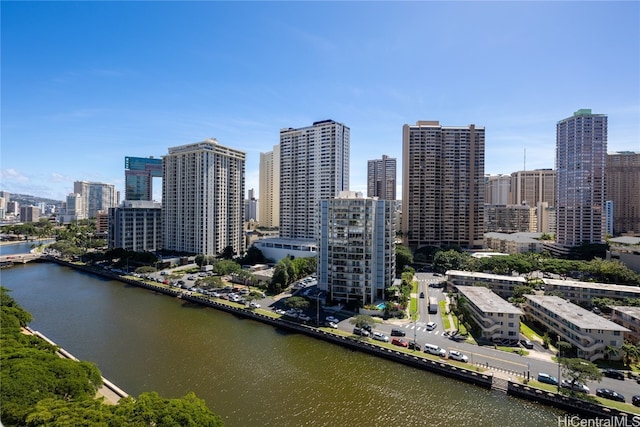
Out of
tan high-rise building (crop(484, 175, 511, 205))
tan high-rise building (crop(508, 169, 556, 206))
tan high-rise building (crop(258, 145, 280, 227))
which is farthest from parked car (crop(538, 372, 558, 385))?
tan high-rise building (crop(484, 175, 511, 205))

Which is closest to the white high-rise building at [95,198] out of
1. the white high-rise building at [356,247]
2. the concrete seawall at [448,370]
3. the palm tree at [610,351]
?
the concrete seawall at [448,370]

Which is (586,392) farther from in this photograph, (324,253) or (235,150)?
(235,150)

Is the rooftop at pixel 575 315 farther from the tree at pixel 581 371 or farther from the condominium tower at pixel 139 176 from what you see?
the condominium tower at pixel 139 176

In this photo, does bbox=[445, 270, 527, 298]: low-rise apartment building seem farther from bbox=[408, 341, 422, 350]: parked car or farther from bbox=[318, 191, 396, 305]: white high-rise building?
bbox=[408, 341, 422, 350]: parked car

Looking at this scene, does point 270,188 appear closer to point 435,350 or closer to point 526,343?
point 435,350

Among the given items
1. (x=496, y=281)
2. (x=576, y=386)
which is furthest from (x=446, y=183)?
(x=576, y=386)
